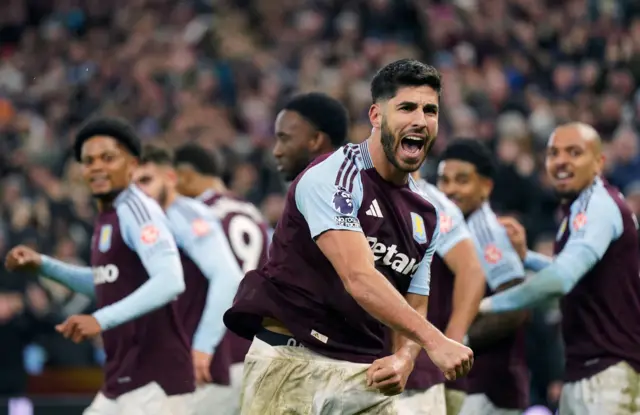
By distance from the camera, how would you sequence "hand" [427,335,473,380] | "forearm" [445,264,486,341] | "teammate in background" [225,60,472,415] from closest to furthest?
"hand" [427,335,473,380]
"teammate in background" [225,60,472,415]
"forearm" [445,264,486,341]

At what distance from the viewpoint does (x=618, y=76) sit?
15531 millimetres

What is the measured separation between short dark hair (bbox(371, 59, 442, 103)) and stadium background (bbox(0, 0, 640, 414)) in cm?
627

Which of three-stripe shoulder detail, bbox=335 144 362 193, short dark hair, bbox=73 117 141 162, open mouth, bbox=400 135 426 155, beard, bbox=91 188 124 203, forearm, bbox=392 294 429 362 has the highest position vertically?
short dark hair, bbox=73 117 141 162

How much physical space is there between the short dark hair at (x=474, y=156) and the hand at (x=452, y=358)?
11.7 feet

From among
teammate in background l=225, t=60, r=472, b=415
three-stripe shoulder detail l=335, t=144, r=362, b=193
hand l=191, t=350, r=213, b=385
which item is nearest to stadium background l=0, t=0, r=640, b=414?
hand l=191, t=350, r=213, b=385

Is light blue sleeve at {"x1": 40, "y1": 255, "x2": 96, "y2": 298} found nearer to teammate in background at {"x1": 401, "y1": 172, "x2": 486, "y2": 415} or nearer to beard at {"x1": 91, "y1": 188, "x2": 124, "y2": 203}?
beard at {"x1": 91, "y1": 188, "x2": 124, "y2": 203}

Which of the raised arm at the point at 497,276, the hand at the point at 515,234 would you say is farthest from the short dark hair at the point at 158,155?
the hand at the point at 515,234

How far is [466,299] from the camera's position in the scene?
7125 mm

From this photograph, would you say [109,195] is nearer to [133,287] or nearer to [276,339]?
[133,287]

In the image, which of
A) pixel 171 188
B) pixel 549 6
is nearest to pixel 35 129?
pixel 549 6

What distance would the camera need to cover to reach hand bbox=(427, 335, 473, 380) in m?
5.10

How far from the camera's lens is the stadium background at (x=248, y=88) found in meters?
13.6

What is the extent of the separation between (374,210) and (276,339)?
29.5 inches

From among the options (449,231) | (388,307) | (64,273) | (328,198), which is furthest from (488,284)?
(388,307)
